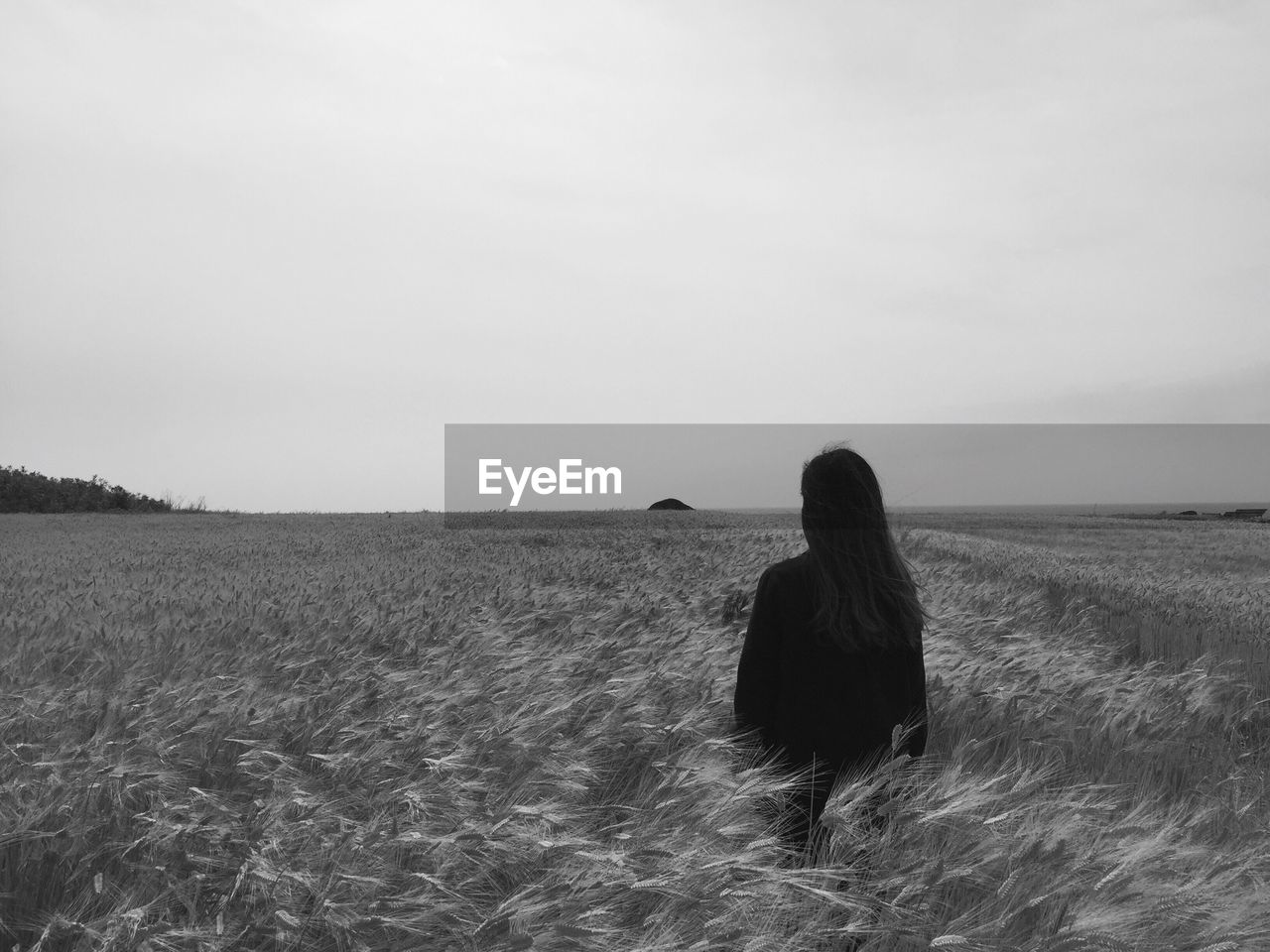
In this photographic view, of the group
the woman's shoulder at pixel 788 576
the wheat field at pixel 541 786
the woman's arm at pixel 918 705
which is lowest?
the wheat field at pixel 541 786

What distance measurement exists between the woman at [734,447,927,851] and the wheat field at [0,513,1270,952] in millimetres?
218

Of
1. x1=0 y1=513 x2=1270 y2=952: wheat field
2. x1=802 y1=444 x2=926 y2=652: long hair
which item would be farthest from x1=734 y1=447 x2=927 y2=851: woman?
x1=0 y1=513 x2=1270 y2=952: wheat field

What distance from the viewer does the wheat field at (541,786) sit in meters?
2.64

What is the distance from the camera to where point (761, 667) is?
11.1 feet

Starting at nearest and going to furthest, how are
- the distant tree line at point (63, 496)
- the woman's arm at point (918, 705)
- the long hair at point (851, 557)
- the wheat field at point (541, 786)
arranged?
the wheat field at point (541, 786) → the long hair at point (851, 557) → the woman's arm at point (918, 705) → the distant tree line at point (63, 496)

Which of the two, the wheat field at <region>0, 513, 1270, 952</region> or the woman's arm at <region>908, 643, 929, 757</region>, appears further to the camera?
the woman's arm at <region>908, 643, 929, 757</region>

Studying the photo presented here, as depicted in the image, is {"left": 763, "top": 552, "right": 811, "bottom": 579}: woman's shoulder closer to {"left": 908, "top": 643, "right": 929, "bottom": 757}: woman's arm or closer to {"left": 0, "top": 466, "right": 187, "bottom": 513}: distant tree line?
{"left": 908, "top": 643, "right": 929, "bottom": 757}: woman's arm

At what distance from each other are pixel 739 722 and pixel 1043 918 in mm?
1191

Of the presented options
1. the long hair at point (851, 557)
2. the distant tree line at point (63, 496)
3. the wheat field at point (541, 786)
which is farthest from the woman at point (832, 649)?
the distant tree line at point (63, 496)

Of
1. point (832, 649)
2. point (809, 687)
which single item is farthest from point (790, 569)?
point (809, 687)

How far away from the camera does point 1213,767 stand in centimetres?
533

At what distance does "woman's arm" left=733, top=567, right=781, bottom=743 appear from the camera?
10.9 ft

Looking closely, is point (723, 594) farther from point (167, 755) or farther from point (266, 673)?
point (167, 755)

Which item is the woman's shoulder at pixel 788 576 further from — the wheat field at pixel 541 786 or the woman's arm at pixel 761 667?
the wheat field at pixel 541 786
